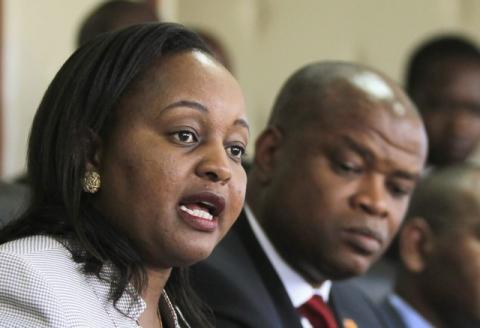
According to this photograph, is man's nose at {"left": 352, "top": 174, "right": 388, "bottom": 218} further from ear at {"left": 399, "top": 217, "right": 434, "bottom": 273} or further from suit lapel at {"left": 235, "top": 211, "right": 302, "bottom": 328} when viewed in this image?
ear at {"left": 399, "top": 217, "right": 434, "bottom": 273}

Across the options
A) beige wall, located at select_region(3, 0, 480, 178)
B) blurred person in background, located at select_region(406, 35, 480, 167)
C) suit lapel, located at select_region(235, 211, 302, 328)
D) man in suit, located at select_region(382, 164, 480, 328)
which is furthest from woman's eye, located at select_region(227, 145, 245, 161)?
beige wall, located at select_region(3, 0, 480, 178)

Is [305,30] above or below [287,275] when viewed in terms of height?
below

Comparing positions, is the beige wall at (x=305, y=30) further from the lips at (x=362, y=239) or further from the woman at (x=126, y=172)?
the woman at (x=126, y=172)

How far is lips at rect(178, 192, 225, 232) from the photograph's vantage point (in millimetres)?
1159

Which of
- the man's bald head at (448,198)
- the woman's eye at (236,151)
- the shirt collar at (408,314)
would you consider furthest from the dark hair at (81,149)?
the man's bald head at (448,198)

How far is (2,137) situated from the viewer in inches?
98.0

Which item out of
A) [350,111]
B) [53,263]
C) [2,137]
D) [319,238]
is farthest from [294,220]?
[2,137]

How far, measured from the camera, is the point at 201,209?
117 centimetres

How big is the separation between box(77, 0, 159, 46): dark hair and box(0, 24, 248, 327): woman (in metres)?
1.06

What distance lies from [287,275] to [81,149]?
642 mm

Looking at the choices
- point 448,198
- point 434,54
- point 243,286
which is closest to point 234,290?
point 243,286

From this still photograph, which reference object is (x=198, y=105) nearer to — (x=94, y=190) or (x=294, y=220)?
(x=94, y=190)

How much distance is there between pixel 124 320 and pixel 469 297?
1.16 meters

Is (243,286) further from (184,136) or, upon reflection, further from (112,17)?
(112,17)
